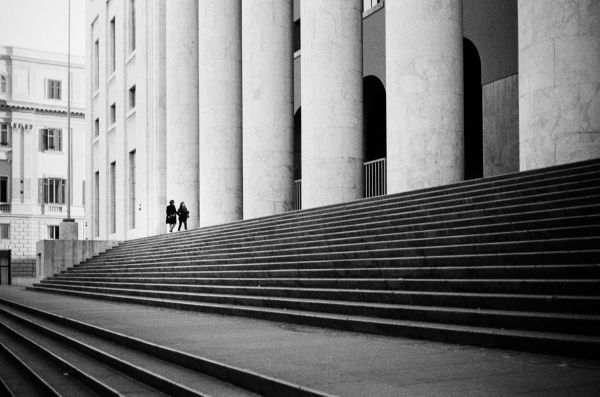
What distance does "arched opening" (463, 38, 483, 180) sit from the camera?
24.2 meters

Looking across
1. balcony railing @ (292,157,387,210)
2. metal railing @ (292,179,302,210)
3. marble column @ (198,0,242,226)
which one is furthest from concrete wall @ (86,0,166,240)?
balcony railing @ (292,157,387,210)

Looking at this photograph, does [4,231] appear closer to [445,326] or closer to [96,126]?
Answer: [96,126]

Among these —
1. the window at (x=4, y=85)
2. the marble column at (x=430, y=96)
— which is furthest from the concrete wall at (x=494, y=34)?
the window at (x=4, y=85)

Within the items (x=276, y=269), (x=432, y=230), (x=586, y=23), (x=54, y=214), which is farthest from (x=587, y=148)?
(x=54, y=214)

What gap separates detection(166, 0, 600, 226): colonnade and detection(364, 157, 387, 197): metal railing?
2760 millimetres

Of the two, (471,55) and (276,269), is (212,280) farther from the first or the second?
(471,55)

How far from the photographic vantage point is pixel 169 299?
16281mm

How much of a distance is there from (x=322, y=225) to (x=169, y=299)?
12.3ft

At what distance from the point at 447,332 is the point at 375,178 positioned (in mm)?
17618

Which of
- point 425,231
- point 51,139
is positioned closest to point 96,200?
point 51,139

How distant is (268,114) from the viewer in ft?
79.2

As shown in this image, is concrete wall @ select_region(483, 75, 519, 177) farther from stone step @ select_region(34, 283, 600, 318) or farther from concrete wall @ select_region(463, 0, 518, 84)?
stone step @ select_region(34, 283, 600, 318)

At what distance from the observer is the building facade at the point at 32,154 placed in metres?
57.2

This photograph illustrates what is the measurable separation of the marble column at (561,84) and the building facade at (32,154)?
4948 centimetres
